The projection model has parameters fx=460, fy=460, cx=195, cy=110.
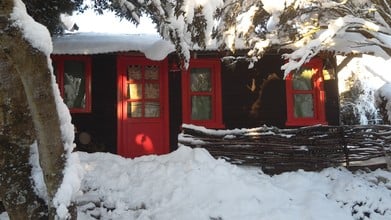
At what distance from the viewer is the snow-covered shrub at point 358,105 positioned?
26.6 meters

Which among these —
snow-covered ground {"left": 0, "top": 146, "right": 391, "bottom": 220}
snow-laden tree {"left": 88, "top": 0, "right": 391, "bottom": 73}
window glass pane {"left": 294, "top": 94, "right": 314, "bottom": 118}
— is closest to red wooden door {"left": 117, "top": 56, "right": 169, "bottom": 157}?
snow-laden tree {"left": 88, "top": 0, "right": 391, "bottom": 73}

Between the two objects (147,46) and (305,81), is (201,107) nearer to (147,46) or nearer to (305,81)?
(147,46)

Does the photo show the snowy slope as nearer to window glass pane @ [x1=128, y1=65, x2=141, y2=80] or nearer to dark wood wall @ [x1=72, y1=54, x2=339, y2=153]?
dark wood wall @ [x1=72, y1=54, x2=339, y2=153]

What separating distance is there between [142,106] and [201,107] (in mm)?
1454

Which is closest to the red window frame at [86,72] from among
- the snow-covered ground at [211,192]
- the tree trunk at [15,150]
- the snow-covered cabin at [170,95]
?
the snow-covered cabin at [170,95]

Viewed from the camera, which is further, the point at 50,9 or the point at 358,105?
the point at 358,105

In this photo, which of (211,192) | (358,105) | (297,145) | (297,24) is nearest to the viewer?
(211,192)

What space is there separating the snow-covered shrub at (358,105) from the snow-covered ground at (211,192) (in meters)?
19.2

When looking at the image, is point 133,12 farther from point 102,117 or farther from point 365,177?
point 365,177

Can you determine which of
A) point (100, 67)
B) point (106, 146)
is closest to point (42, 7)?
point (100, 67)

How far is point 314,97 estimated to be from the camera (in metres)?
11.6

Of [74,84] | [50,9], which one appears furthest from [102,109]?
[50,9]

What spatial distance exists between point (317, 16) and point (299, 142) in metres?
2.63

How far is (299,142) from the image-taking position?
8.88 m
